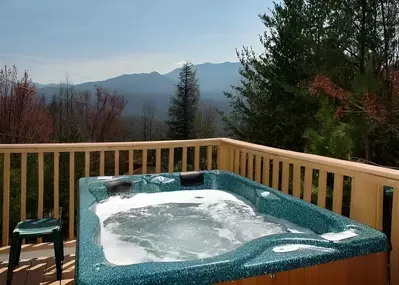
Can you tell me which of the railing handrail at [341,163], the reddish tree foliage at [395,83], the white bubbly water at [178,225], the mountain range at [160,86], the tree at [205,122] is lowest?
the white bubbly water at [178,225]

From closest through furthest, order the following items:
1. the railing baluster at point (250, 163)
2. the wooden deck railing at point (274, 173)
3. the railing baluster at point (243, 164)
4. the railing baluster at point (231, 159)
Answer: the wooden deck railing at point (274, 173) < the railing baluster at point (250, 163) < the railing baluster at point (243, 164) < the railing baluster at point (231, 159)

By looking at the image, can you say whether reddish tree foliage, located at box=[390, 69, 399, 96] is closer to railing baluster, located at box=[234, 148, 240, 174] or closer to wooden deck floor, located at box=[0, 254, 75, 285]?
railing baluster, located at box=[234, 148, 240, 174]

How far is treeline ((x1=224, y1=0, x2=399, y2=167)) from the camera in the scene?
15.7 ft

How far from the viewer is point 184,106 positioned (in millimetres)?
11492

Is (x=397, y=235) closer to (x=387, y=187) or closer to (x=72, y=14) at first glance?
(x=387, y=187)

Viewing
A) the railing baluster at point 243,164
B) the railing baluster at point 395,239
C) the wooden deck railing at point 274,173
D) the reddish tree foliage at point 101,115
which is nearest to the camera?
the railing baluster at point 395,239

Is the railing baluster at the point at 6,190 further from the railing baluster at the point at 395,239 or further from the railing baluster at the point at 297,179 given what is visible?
the railing baluster at the point at 395,239

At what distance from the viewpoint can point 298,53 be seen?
7.45m

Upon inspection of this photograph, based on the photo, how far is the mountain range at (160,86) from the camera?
9266mm

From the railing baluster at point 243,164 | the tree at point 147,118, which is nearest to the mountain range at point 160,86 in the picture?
the tree at point 147,118

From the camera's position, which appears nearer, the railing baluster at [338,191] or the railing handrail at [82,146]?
the railing baluster at [338,191]

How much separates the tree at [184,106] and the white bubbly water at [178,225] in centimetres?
812

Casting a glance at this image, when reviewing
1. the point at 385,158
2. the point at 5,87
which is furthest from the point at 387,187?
the point at 5,87

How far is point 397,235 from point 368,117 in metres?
3.43
